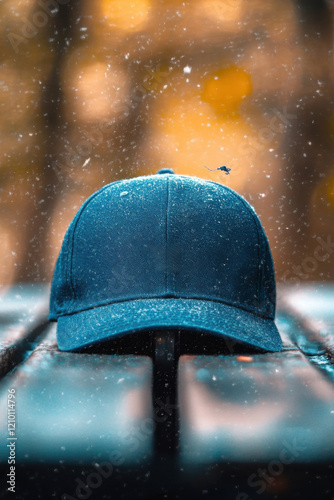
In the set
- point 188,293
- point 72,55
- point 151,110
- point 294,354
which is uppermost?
point 72,55

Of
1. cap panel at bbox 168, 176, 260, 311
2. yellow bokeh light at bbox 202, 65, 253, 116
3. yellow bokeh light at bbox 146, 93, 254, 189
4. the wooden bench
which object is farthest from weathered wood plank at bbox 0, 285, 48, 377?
yellow bokeh light at bbox 202, 65, 253, 116

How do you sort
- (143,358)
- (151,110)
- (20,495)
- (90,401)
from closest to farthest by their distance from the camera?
(20,495) < (90,401) < (143,358) < (151,110)

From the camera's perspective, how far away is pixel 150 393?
0.55 meters

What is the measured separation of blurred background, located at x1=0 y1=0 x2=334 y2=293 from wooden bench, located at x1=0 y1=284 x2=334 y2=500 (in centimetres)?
Answer: 46

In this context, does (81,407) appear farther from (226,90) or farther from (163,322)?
(226,90)

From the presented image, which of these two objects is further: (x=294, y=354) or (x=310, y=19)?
(x=310, y=19)

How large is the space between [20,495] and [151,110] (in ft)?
3.15

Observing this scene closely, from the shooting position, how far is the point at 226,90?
1.16 m

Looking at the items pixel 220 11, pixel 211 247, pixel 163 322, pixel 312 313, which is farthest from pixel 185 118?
pixel 163 322

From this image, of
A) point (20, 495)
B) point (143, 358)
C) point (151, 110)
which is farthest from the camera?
point (151, 110)

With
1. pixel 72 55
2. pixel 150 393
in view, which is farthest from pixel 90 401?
pixel 72 55

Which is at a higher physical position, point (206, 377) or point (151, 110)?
point (151, 110)

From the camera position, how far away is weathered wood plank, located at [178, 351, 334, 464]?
0.43 m

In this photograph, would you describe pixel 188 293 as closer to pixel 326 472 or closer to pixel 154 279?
pixel 154 279
